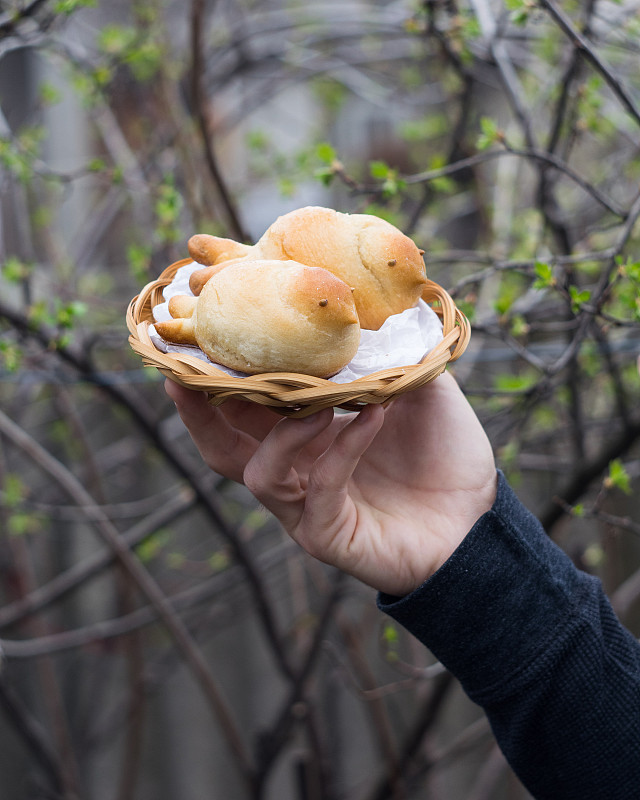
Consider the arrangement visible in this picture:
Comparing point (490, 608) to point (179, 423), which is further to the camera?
point (179, 423)

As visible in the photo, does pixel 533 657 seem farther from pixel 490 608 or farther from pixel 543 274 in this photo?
pixel 543 274

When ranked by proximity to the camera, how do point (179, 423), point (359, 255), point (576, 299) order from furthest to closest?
point (179, 423)
point (576, 299)
point (359, 255)

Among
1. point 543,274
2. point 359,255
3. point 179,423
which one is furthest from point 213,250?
point 179,423

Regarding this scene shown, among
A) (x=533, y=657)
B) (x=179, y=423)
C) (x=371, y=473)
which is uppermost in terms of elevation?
(x=371, y=473)

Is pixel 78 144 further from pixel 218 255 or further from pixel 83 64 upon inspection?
pixel 218 255

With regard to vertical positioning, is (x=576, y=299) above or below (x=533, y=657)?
above

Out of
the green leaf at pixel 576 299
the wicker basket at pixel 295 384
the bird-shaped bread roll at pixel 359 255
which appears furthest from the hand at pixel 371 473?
the green leaf at pixel 576 299

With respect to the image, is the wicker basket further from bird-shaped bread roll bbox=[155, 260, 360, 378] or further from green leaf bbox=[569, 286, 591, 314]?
green leaf bbox=[569, 286, 591, 314]

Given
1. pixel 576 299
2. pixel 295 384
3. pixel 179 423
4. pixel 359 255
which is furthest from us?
pixel 179 423
